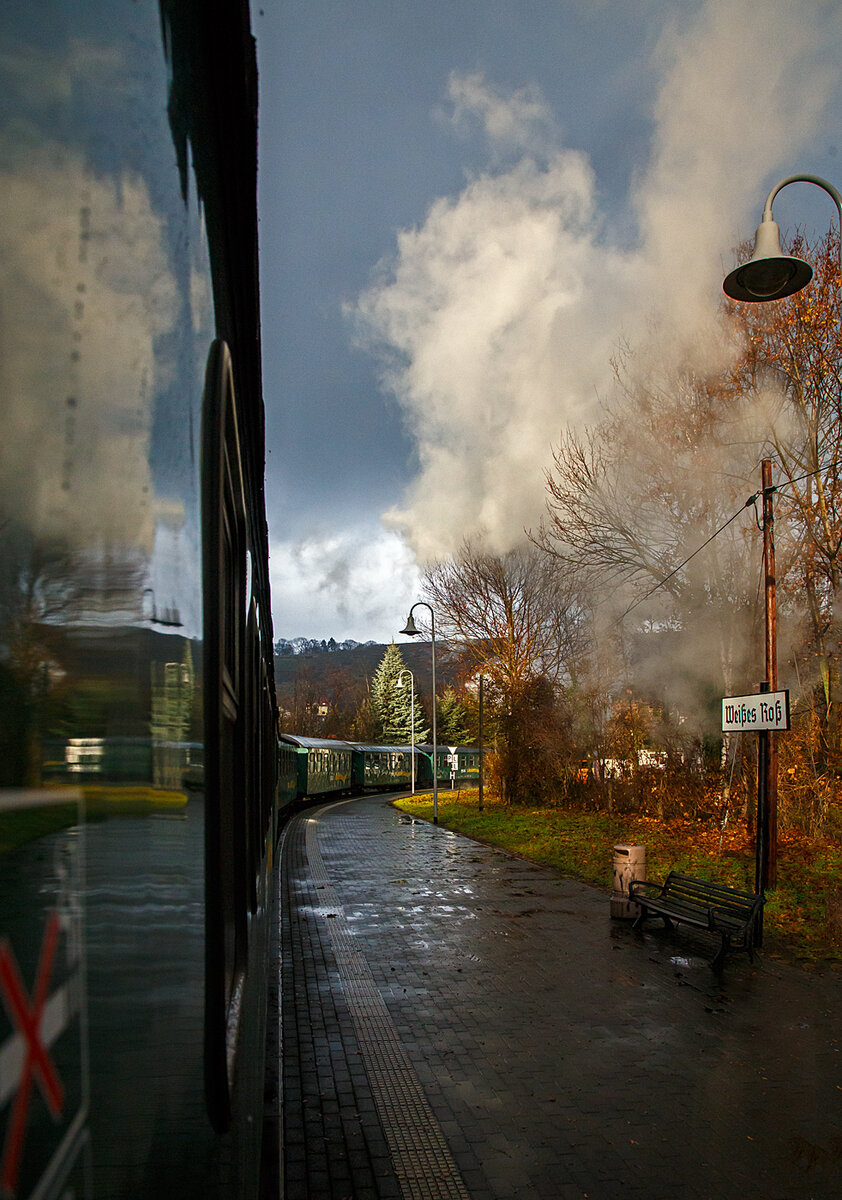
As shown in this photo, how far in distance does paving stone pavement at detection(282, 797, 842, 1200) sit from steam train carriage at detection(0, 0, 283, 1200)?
3747 mm

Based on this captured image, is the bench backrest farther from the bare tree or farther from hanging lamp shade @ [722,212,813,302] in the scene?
the bare tree

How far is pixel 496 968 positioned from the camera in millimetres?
7852

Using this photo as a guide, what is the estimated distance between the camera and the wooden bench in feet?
26.3

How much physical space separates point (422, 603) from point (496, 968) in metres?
21.6

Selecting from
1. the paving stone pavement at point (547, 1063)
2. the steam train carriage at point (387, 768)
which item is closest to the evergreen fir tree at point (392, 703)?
the steam train carriage at point (387, 768)

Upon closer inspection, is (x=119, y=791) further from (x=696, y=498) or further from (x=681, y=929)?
(x=696, y=498)

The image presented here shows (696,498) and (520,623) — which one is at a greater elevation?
(696,498)

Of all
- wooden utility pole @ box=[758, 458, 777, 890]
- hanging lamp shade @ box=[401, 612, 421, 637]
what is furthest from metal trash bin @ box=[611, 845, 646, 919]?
hanging lamp shade @ box=[401, 612, 421, 637]

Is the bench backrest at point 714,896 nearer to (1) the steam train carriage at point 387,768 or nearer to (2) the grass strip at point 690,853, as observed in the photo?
(2) the grass strip at point 690,853

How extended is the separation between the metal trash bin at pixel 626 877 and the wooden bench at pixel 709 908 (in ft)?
0.36

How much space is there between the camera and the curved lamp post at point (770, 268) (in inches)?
315

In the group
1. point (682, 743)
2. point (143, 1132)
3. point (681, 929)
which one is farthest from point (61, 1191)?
point (682, 743)

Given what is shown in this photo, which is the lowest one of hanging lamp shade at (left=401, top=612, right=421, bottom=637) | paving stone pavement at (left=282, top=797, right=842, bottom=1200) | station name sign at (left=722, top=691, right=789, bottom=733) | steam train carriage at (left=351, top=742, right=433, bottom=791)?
steam train carriage at (left=351, top=742, right=433, bottom=791)

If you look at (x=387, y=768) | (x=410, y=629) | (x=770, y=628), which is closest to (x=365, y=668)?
(x=387, y=768)
